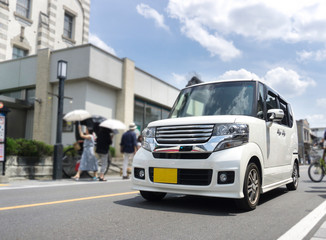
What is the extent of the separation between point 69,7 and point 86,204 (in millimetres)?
22127

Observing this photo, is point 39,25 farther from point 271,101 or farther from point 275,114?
point 275,114

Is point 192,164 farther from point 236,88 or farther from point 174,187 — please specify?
point 236,88

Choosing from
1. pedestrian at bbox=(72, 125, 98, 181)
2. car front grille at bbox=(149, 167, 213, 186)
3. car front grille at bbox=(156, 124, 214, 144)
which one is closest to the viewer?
car front grille at bbox=(149, 167, 213, 186)

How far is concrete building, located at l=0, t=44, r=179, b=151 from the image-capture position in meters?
16.1

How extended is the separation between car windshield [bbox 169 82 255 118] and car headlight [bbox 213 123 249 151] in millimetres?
615

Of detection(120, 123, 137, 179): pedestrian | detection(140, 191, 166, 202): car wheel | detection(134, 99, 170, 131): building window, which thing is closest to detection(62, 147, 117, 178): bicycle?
detection(120, 123, 137, 179): pedestrian

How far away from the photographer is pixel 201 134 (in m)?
4.20

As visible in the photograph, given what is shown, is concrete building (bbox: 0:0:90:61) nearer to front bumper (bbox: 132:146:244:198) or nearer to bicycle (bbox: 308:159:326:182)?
bicycle (bbox: 308:159:326:182)

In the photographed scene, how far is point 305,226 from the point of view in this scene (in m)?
3.51

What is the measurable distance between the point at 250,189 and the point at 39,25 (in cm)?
2135

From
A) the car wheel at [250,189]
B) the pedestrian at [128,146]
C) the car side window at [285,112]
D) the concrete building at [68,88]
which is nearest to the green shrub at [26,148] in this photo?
the pedestrian at [128,146]

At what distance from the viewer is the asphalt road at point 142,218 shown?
3076 millimetres

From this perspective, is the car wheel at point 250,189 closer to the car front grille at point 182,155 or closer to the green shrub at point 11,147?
the car front grille at point 182,155

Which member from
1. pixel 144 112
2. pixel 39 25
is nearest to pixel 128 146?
pixel 144 112
